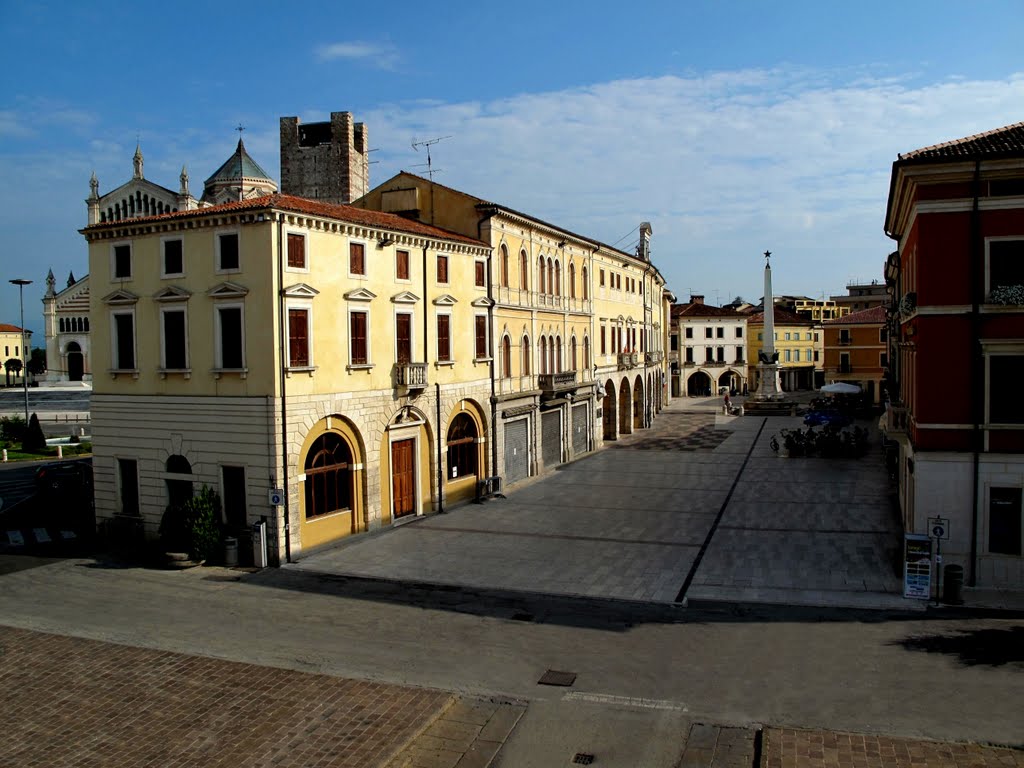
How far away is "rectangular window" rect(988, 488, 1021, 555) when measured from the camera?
65.4 ft

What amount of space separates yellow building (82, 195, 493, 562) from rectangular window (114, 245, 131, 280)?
43 mm

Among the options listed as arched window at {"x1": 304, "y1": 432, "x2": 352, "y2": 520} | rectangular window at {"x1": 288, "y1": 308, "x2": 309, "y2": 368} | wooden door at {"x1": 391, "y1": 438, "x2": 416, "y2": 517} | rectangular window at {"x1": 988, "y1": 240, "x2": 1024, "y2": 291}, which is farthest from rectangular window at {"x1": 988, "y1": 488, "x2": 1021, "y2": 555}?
rectangular window at {"x1": 288, "y1": 308, "x2": 309, "y2": 368}

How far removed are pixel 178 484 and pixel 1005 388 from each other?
23389 mm

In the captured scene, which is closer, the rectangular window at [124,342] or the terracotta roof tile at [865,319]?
the rectangular window at [124,342]

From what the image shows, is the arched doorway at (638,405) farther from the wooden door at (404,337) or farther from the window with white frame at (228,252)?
the window with white frame at (228,252)

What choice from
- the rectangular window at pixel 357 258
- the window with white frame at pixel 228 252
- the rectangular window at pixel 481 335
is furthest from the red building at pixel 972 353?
the window with white frame at pixel 228 252

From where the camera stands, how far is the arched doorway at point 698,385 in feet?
323

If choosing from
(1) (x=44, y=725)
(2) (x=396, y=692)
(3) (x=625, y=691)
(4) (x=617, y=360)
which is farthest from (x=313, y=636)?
(4) (x=617, y=360)

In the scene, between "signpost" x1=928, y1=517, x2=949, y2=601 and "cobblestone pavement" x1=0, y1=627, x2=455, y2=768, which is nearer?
"cobblestone pavement" x1=0, y1=627, x2=455, y2=768

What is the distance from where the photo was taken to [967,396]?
2019 cm

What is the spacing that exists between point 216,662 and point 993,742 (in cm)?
1349

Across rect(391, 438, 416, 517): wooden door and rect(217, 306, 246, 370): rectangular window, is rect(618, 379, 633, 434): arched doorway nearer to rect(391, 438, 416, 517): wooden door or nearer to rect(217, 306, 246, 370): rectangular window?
rect(391, 438, 416, 517): wooden door

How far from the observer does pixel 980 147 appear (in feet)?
66.3

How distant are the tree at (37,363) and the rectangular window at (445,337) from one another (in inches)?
3761
